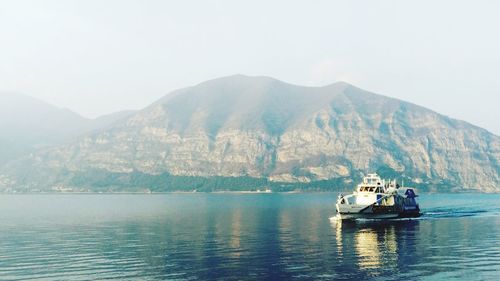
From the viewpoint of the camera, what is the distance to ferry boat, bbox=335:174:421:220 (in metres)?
140

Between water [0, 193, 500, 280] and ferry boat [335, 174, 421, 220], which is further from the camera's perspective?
ferry boat [335, 174, 421, 220]

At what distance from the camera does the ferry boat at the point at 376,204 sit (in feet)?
458

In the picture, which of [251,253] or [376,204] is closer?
[251,253]

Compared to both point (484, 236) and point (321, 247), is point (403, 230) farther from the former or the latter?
point (321, 247)

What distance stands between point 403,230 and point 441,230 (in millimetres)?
8640

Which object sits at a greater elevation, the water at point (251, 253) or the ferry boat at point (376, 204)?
the ferry boat at point (376, 204)

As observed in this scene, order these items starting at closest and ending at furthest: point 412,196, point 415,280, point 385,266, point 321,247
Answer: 1. point 415,280
2. point 385,266
3. point 321,247
4. point 412,196

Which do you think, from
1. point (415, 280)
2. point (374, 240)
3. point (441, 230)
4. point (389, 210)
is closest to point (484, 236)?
point (441, 230)

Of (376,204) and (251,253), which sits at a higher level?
(376,204)

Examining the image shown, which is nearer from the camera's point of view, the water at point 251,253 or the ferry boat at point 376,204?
the water at point 251,253

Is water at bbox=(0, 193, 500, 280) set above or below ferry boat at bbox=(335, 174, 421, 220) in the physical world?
below

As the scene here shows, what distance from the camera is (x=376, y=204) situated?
143375 mm

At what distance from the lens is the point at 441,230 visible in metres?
117

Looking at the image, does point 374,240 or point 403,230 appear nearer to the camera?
point 374,240
